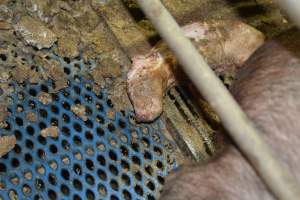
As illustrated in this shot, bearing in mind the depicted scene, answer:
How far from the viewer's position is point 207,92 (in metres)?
1.22

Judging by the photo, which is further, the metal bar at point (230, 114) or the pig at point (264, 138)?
the pig at point (264, 138)

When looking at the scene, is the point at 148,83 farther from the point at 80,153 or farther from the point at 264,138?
the point at 264,138

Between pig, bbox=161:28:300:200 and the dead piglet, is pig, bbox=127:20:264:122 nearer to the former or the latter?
the dead piglet

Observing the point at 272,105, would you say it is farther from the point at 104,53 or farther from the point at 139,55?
the point at 104,53

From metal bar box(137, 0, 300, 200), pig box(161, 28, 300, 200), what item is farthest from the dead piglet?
metal bar box(137, 0, 300, 200)

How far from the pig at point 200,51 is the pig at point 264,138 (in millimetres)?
402

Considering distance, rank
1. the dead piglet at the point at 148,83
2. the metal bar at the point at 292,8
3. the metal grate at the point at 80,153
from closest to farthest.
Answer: the metal bar at the point at 292,8 → the metal grate at the point at 80,153 → the dead piglet at the point at 148,83

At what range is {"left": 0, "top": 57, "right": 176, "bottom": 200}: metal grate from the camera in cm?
179

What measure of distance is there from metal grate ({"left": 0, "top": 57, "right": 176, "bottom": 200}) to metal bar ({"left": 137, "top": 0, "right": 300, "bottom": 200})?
0.70m

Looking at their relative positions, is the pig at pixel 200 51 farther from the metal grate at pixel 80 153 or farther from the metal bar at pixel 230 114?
the metal bar at pixel 230 114

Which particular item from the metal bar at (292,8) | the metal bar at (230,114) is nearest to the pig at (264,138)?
the metal bar at (230,114)

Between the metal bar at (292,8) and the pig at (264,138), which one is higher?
the metal bar at (292,8)

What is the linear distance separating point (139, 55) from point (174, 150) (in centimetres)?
39

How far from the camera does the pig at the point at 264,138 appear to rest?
1.33m
